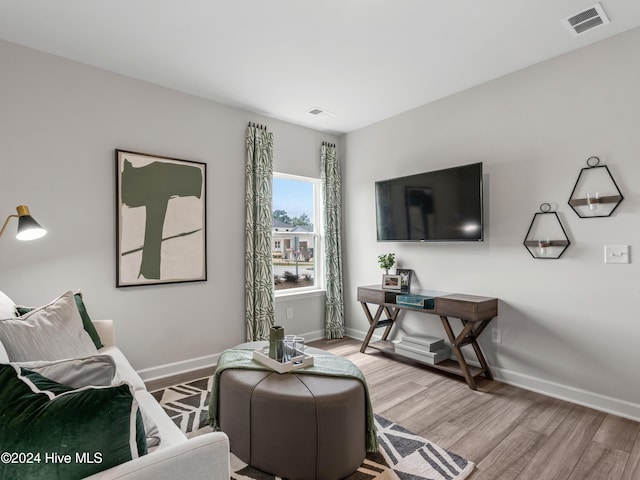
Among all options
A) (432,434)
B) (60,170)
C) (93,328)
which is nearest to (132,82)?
(60,170)

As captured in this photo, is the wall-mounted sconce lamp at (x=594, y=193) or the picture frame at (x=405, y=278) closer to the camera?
the wall-mounted sconce lamp at (x=594, y=193)

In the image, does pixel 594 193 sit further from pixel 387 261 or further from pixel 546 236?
pixel 387 261

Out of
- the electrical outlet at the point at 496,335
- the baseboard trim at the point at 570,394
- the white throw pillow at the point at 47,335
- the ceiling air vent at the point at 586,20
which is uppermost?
the ceiling air vent at the point at 586,20

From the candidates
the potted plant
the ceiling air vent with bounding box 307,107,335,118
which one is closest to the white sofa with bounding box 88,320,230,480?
the potted plant

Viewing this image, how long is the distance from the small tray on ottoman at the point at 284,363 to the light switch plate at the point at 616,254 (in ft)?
7.23

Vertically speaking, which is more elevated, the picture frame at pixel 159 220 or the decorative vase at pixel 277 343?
the picture frame at pixel 159 220

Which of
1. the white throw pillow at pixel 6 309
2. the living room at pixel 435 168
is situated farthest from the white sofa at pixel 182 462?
the living room at pixel 435 168

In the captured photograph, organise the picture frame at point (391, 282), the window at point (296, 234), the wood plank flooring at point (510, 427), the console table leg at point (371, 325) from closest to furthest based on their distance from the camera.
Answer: the wood plank flooring at point (510, 427), the picture frame at point (391, 282), the console table leg at point (371, 325), the window at point (296, 234)

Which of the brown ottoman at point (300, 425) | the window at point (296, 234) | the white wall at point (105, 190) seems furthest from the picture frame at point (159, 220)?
the brown ottoman at point (300, 425)

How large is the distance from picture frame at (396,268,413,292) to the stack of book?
18.8 inches

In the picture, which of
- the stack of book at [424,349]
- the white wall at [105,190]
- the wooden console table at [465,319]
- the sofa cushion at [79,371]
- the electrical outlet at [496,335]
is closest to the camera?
the sofa cushion at [79,371]

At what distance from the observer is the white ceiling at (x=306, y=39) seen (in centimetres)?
217

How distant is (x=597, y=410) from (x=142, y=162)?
4.01 metres

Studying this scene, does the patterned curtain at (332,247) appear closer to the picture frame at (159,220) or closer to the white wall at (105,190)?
the white wall at (105,190)
